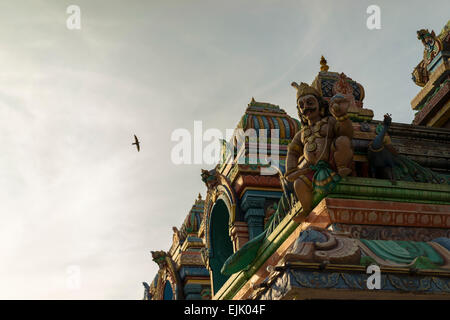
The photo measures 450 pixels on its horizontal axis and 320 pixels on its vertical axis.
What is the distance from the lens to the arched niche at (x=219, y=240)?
1556 cm

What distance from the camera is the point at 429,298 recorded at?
295 inches

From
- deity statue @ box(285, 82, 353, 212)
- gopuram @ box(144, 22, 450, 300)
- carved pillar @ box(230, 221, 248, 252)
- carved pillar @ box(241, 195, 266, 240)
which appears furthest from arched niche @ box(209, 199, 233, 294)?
deity statue @ box(285, 82, 353, 212)

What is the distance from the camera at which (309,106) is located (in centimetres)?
1010

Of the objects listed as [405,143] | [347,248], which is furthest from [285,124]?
[347,248]

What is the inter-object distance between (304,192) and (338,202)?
581mm

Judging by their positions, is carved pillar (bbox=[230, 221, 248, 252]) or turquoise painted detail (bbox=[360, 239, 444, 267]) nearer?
turquoise painted detail (bbox=[360, 239, 444, 267])

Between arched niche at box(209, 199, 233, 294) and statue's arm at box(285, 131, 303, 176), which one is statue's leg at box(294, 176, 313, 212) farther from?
Answer: arched niche at box(209, 199, 233, 294)

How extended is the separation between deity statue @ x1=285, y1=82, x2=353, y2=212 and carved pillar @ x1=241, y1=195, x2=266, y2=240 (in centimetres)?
468

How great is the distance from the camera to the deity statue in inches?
365

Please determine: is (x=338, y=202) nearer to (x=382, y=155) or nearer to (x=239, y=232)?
(x=382, y=155)

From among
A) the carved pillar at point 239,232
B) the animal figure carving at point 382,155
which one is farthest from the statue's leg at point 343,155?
the carved pillar at point 239,232

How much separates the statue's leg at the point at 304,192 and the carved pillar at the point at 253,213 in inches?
202

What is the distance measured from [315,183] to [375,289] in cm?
244

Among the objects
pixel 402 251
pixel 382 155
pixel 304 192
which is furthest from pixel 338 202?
pixel 382 155
